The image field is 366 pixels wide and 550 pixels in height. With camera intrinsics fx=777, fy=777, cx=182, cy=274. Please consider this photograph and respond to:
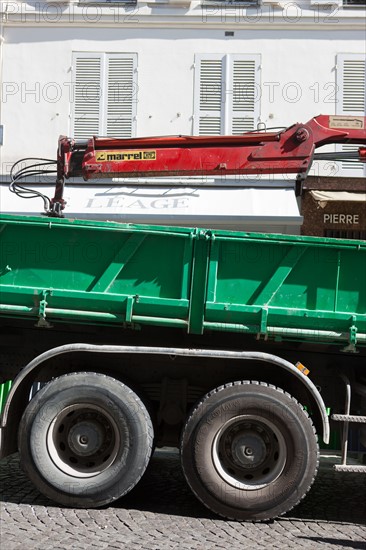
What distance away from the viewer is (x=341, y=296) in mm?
6414

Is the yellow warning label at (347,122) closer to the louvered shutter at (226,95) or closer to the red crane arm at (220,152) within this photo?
the red crane arm at (220,152)

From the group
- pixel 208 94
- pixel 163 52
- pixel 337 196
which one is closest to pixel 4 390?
pixel 337 196

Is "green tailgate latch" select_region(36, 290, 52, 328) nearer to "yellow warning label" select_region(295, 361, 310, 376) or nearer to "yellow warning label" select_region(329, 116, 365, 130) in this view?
"yellow warning label" select_region(295, 361, 310, 376)

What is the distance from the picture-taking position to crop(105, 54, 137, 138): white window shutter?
49.8 ft

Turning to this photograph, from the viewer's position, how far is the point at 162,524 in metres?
5.91

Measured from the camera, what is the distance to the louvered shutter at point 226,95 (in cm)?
1508

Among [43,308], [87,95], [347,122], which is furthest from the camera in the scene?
[87,95]

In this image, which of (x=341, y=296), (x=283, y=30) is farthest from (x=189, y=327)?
(x=283, y=30)

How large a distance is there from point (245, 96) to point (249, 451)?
33.3 feet

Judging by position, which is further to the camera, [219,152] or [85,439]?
[219,152]

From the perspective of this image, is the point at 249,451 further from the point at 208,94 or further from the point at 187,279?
the point at 208,94

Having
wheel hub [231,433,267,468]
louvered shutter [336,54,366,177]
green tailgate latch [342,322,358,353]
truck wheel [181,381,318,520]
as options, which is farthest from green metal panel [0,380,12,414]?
louvered shutter [336,54,366,177]

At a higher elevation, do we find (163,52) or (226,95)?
(163,52)

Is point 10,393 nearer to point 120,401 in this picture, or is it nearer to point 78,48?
point 120,401
